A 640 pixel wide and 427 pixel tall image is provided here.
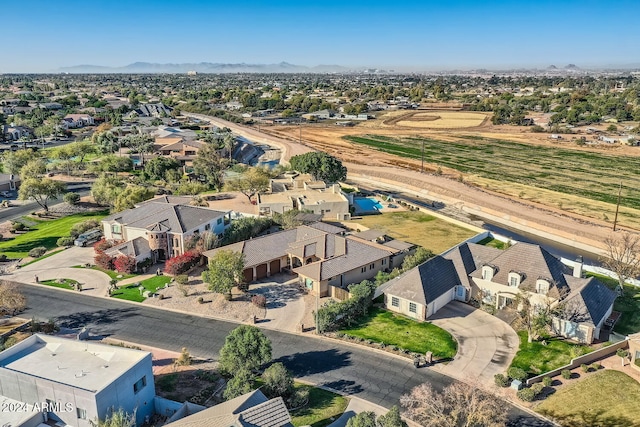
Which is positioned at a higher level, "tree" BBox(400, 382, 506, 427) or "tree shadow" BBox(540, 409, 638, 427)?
"tree" BBox(400, 382, 506, 427)

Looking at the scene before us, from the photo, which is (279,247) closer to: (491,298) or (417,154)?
(491,298)

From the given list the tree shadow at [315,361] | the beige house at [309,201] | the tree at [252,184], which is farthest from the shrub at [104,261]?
the tree at [252,184]

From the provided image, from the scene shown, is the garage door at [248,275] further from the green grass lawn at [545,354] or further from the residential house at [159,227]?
the green grass lawn at [545,354]

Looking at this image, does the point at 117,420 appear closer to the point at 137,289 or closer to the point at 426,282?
the point at 137,289

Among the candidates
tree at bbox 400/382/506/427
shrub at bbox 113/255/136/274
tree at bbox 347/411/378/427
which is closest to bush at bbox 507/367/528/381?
tree at bbox 400/382/506/427

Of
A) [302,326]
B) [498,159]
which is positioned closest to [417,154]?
[498,159]

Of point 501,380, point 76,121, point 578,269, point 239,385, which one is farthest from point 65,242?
point 76,121

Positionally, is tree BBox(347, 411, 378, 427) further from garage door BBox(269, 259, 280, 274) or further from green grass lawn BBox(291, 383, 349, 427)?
garage door BBox(269, 259, 280, 274)
